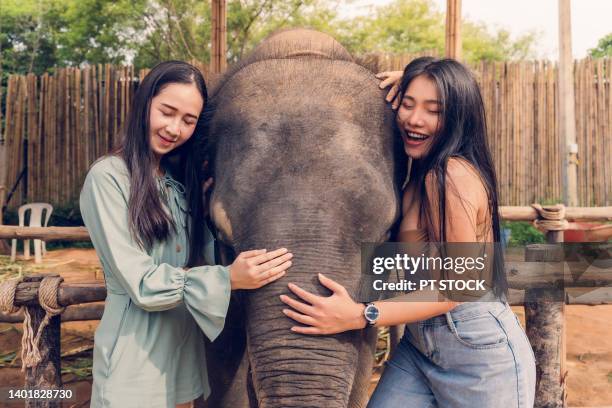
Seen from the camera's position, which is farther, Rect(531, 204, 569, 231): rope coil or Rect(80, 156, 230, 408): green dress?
Rect(531, 204, 569, 231): rope coil

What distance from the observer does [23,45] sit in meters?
19.8

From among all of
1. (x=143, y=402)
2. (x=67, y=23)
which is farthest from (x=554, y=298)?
(x=67, y=23)

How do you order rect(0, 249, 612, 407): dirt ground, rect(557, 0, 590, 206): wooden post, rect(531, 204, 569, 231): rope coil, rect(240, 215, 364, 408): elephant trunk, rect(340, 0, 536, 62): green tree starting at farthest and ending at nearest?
rect(340, 0, 536, 62): green tree
rect(557, 0, 590, 206): wooden post
rect(0, 249, 612, 407): dirt ground
rect(531, 204, 569, 231): rope coil
rect(240, 215, 364, 408): elephant trunk

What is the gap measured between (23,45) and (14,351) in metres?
17.4

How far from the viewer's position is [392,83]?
8.93 feet

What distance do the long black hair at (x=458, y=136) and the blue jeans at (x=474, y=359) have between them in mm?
146

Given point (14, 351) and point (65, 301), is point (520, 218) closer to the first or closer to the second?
point (65, 301)

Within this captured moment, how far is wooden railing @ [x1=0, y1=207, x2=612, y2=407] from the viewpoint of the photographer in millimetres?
3182

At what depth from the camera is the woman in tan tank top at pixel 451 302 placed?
2004 millimetres

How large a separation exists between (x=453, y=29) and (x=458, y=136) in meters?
3.55

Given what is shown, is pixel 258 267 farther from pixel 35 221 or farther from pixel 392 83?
pixel 35 221

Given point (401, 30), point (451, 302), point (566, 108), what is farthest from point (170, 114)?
point (401, 30)

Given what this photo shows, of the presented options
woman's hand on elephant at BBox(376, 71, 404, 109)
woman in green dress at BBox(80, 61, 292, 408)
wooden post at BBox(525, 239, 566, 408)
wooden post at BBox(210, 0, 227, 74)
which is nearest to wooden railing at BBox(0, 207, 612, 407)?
wooden post at BBox(525, 239, 566, 408)

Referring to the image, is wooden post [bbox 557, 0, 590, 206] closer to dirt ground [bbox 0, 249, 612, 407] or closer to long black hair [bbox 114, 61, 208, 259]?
dirt ground [bbox 0, 249, 612, 407]
